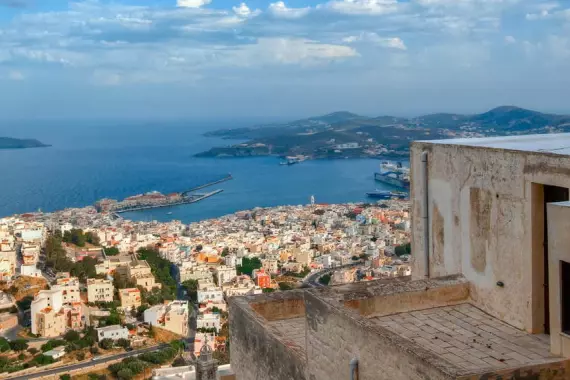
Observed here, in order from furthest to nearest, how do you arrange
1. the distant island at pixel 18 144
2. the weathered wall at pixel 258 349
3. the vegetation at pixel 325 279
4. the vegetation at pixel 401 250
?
the distant island at pixel 18 144, the vegetation at pixel 401 250, the vegetation at pixel 325 279, the weathered wall at pixel 258 349

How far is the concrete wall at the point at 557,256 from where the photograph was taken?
179 cm

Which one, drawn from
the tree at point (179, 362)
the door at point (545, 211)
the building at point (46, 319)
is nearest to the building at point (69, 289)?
the building at point (46, 319)

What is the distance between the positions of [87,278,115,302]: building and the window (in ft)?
69.6

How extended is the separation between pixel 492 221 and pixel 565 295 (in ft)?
1.84

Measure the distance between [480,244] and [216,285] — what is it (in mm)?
23027

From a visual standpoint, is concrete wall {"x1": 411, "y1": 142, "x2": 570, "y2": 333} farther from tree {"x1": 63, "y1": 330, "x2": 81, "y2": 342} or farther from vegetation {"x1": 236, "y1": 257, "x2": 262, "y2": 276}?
vegetation {"x1": 236, "y1": 257, "x2": 262, "y2": 276}

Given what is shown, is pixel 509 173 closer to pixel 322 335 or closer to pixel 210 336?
pixel 322 335

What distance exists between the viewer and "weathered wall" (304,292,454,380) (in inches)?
66.9

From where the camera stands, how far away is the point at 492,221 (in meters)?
2.39

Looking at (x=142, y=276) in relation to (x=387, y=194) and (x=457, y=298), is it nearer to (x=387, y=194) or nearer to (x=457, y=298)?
(x=457, y=298)

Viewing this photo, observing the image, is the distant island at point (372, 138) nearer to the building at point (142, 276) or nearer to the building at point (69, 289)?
the building at point (142, 276)

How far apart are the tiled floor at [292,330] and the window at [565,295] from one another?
3.13ft

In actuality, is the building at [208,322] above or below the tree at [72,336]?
below

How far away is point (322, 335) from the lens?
2154 mm
